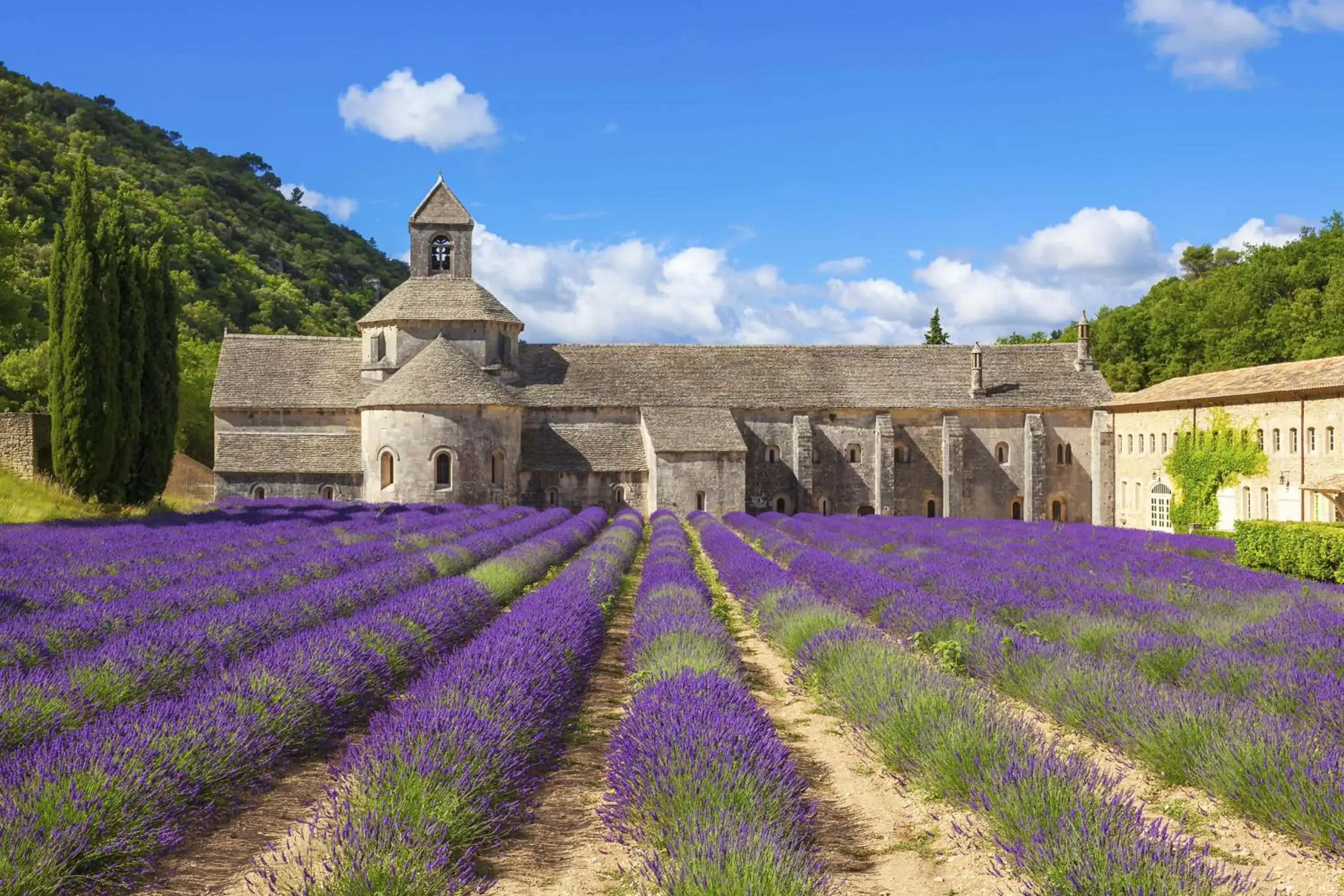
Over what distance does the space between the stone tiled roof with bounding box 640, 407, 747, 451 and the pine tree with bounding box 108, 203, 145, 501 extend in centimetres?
1656

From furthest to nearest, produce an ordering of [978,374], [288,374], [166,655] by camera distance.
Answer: [978,374]
[288,374]
[166,655]

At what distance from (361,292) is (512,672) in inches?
3900

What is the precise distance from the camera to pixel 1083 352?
136 ft

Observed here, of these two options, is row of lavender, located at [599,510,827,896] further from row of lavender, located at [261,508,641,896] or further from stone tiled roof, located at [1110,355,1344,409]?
stone tiled roof, located at [1110,355,1344,409]

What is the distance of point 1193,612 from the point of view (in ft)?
34.8

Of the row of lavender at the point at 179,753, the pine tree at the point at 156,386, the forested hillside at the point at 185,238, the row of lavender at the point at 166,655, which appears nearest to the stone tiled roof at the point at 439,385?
the pine tree at the point at 156,386

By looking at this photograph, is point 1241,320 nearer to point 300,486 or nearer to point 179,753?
point 300,486

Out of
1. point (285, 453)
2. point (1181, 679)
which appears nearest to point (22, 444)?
point (285, 453)

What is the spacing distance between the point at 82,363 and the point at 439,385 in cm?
1209

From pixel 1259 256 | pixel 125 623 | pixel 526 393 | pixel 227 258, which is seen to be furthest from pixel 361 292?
pixel 125 623

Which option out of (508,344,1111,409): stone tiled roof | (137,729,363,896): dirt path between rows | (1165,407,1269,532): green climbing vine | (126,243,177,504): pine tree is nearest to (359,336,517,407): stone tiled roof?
(508,344,1111,409): stone tiled roof

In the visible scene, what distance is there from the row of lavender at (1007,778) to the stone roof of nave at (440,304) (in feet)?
100

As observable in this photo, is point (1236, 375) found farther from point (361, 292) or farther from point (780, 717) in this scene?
point (361, 292)

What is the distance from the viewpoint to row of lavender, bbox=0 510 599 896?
411 cm
